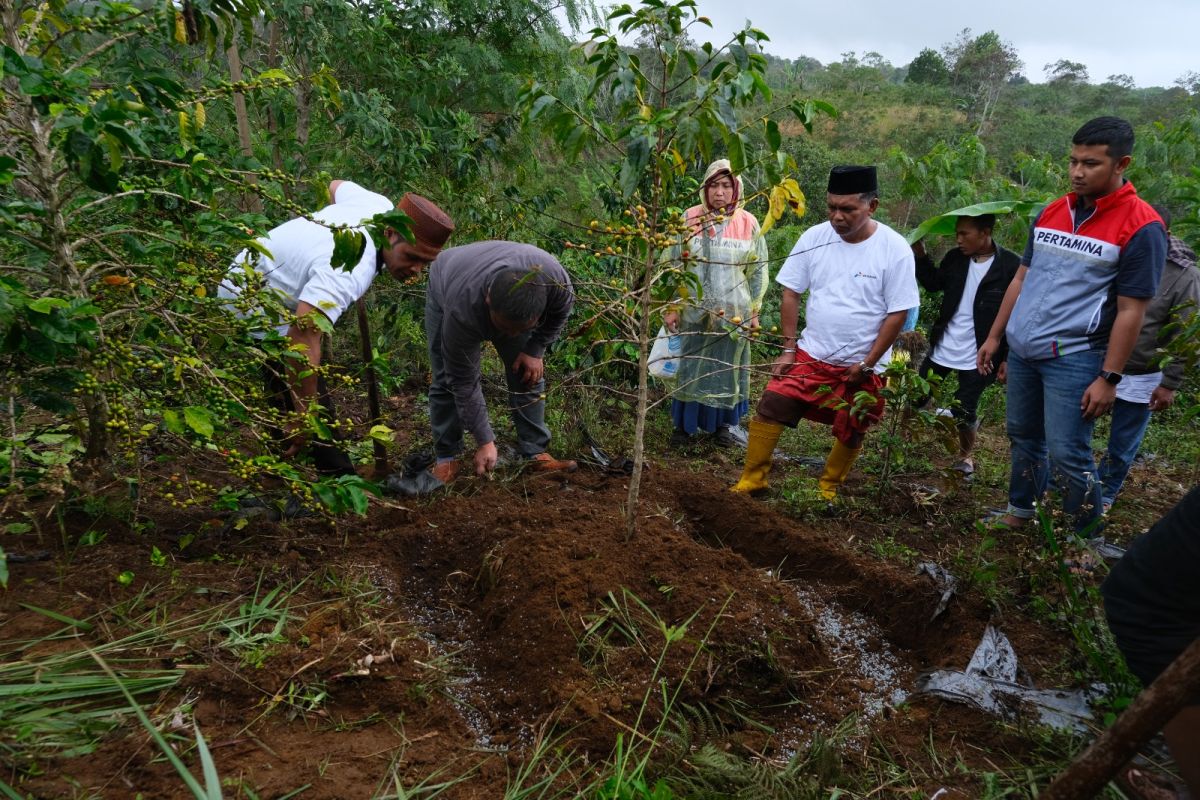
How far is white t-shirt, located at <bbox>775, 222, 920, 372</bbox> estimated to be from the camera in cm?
345

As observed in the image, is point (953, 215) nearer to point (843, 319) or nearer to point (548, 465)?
point (843, 319)

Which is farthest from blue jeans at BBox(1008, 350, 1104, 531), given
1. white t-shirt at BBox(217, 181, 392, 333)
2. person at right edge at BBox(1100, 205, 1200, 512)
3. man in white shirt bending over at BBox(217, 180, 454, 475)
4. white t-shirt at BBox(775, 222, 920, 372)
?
white t-shirt at BBox(217, 181, 392, 333)

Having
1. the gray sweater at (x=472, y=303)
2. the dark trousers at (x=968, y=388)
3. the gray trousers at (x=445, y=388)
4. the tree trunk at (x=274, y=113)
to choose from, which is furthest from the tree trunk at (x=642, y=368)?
the tree trunk at (x=274, y=113)

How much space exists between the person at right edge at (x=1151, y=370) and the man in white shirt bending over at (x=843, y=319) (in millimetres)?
977

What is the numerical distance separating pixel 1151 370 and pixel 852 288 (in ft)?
4.39

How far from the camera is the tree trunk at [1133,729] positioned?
106 centimetres

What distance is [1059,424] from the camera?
295 cm

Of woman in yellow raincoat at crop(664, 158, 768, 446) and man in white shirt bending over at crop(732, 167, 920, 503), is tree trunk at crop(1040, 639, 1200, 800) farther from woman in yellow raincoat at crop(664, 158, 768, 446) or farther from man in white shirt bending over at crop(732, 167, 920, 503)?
woman in yellow raincoat at crop(664, 158, 768, 446)

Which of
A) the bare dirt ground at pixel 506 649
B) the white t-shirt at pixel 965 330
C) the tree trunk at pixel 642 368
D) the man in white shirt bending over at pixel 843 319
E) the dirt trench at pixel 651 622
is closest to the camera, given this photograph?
the bare dirt ground at pixel 506 649

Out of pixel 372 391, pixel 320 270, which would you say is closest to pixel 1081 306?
pixel 320 270

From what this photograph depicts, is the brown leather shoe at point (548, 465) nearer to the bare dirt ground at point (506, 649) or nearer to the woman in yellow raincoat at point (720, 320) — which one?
the bare dirt ground at point (506, 649)

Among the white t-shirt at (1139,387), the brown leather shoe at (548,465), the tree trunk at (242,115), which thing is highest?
the tree trunk at (242,115)

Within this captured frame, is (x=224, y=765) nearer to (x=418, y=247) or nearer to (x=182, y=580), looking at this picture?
(x=182, y=580)

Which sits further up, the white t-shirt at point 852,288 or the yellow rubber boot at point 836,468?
the white t-shirt at point 852,288
